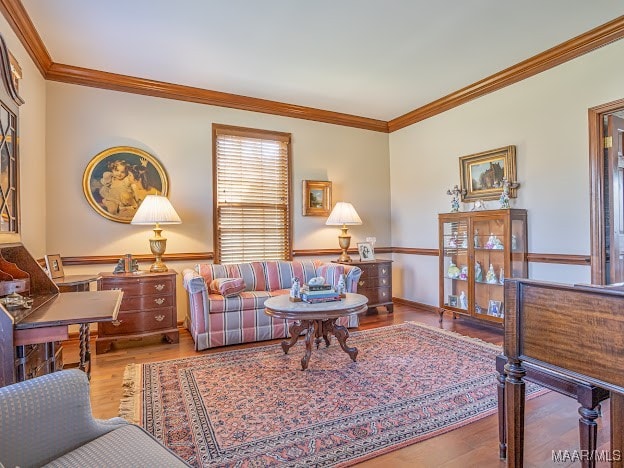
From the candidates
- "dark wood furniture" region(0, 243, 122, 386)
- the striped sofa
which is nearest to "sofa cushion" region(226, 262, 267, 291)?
the striped sofa

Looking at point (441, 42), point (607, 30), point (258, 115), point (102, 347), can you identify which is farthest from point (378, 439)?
point (258, 115)

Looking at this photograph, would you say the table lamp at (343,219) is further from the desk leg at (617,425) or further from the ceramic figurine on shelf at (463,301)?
the desk leg at (617,425)

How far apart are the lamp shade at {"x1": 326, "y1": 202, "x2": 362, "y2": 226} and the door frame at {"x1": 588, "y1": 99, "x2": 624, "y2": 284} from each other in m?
2.54

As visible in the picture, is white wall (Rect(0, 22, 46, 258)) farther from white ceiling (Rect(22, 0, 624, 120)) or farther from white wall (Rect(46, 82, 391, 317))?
white ceiling (Rect(22, 0, 624, 120))

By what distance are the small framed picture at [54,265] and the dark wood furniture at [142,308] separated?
356 millimetres

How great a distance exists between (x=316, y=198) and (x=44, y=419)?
171 inches

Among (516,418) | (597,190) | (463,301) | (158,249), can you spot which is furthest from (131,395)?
(597,190)

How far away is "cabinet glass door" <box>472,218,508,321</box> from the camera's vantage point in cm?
391

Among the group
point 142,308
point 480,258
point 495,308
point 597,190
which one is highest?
point 597,190

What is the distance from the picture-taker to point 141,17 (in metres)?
2.92

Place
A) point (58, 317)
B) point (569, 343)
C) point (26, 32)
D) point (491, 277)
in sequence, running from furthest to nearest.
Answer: point (491, 277) < point (26, 32) < point (58, 317) < point (569, 343)

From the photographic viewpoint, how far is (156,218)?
146 inches

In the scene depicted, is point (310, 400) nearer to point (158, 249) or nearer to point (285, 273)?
point (285, 273)

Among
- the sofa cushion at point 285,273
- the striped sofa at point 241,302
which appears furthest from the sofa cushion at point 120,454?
the sofa cushion at point 285,273
